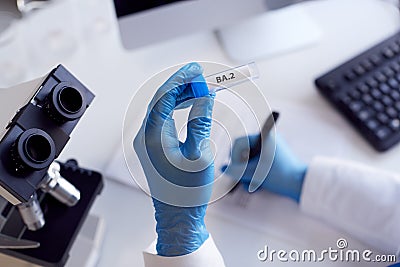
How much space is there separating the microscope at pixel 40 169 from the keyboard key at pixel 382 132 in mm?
388

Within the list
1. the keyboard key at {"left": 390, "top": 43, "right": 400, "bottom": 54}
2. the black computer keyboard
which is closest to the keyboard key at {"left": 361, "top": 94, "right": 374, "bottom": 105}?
the black computer keyboard

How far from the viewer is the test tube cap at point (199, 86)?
0.50m

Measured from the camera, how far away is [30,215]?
56 centimetres

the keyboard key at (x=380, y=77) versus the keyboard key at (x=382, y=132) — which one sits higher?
the keyboard key at (x=380, y=77)

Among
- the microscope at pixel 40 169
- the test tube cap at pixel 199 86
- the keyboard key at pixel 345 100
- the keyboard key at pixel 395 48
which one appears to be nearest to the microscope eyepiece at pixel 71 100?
the microscope at pixel 40 169

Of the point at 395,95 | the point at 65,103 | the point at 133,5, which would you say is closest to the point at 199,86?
the point at 65,103

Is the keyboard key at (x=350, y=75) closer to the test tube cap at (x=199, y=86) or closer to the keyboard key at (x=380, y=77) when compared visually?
the keyboard key at (x=380, y=77)

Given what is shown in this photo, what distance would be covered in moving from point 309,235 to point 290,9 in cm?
41

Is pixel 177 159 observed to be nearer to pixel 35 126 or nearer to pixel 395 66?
pixel 35 126

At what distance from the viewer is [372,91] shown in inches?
28.5

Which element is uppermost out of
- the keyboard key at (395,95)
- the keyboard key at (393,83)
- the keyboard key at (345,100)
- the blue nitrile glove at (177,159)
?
the blue nitrile glove at (177,159)

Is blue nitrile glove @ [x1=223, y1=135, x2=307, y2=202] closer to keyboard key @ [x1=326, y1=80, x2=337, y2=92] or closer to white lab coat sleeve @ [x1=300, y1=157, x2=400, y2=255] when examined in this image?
white lab coat sleeve @ [x1=300, y1=157, x2=400, y2=255]

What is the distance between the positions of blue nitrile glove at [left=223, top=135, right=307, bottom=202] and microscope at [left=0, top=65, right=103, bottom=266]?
0.63 ft

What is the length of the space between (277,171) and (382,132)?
156 mm
